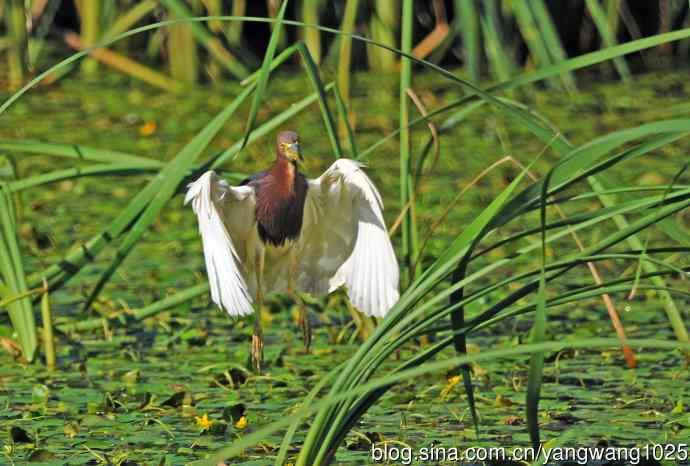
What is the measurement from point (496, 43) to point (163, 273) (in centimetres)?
200

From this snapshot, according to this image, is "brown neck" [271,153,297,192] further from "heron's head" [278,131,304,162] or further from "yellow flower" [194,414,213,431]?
"yellow flower" [194,414,213,431]

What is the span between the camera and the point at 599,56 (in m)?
2.43

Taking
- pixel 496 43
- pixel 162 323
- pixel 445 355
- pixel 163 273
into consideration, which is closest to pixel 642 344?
pixel 496 43

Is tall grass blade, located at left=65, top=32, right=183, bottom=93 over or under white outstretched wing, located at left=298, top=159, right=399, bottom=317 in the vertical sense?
over

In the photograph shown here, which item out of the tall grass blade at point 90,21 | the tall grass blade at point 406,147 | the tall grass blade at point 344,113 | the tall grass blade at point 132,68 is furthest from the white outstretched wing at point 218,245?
the tall grass blade at point 90,21

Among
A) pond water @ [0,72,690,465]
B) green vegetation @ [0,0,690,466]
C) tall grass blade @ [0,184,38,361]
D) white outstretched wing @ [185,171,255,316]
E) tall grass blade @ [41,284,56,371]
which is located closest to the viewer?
green vegetation @ [0,0,690,466]

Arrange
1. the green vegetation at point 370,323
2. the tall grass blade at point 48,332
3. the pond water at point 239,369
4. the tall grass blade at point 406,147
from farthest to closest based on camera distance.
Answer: the tall grass blade at point 48,332 < the tall grass blade at point 406,147 < the pond water at point 239,369 < the green vegetation at point 370,323

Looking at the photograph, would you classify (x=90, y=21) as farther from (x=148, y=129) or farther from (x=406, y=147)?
(x=406, y=147)

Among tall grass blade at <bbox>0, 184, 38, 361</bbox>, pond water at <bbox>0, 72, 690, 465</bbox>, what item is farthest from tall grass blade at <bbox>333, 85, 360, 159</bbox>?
tall grass blade at <bbox>0, 184, 38, 361</bbox>

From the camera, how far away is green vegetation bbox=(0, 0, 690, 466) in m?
2.41

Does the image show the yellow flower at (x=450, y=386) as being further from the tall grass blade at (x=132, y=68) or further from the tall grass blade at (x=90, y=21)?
the tall grass blade at (x=90, y=21)

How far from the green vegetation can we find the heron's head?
0.05m

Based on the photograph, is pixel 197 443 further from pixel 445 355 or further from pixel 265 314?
pixel 265 314

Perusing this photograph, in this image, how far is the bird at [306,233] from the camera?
11.4ft
